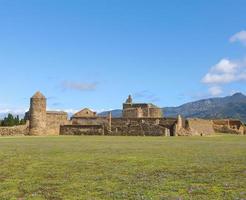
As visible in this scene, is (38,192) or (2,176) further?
(2,176)

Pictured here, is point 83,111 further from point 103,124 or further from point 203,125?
point 203,125

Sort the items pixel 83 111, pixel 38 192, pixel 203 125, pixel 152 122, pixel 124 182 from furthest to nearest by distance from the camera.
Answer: pixel 83 111 → pixel 203 125 → pixel 152 122 → pixel 124 182 → pixel 38 192

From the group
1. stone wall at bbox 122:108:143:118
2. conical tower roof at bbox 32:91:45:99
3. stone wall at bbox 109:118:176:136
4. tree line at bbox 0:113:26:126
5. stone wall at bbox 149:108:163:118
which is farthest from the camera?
stone wall at bbox 149:108:163:118

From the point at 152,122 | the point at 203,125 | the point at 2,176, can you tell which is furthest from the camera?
the point at 203,125

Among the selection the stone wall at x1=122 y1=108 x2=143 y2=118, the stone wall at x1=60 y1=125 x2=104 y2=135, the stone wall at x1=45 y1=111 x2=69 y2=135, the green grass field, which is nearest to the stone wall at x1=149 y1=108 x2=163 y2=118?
the stone wall at x1=122 y1=108 x2=143 y2=118

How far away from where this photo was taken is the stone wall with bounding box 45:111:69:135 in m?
65.5

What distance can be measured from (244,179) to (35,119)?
52638mm

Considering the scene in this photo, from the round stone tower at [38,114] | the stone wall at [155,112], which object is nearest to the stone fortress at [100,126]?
the round stone tower at [38,114]

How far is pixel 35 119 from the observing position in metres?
64.0

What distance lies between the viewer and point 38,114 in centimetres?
6438

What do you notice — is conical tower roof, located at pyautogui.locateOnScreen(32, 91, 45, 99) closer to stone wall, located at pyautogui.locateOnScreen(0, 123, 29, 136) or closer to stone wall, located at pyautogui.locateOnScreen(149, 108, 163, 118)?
stone wall, located at pyautogui.locateOnScreen(0, 123, 29, 136)

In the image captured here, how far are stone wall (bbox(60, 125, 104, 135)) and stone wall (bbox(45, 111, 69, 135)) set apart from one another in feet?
3.34

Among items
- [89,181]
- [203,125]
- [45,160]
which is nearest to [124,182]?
[89,181]

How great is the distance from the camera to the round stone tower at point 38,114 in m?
63.7
